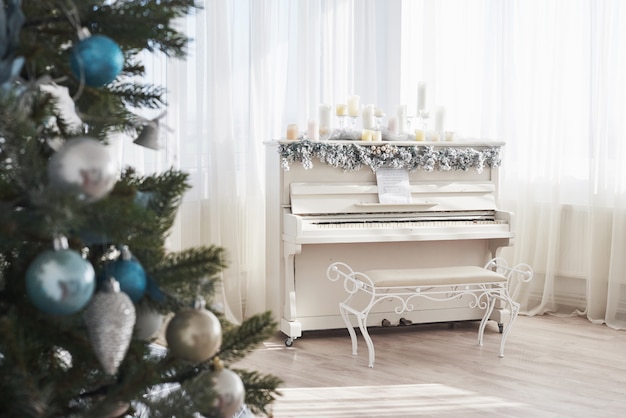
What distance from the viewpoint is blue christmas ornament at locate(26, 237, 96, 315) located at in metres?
0.81

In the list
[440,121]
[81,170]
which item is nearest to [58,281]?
[81,170]

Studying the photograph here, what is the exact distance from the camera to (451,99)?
5426 millimetres

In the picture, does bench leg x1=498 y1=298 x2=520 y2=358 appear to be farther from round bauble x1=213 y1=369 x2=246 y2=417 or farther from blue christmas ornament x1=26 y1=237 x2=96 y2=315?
blue christmas ornament x1=26 y1=237 x2=96 y2=315

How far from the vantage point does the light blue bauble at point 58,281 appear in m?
0.81

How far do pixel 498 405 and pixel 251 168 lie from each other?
6.70 ft

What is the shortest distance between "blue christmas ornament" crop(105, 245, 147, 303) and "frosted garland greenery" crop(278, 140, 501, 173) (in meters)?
3.42

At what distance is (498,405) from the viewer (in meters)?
3.43

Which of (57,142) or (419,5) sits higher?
(419,5)

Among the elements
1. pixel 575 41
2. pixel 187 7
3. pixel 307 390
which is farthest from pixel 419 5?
pixel 187 7

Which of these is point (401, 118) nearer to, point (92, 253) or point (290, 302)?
point (290, 302)

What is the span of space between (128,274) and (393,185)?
3647 mm

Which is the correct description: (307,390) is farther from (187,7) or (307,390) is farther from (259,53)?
(187,7)

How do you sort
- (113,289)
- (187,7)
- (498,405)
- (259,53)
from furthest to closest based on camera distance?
1. (259,53)
2. (498,405)
3. (187,7)
4. (113,289)

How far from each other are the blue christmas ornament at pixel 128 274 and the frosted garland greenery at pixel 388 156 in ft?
11.2
